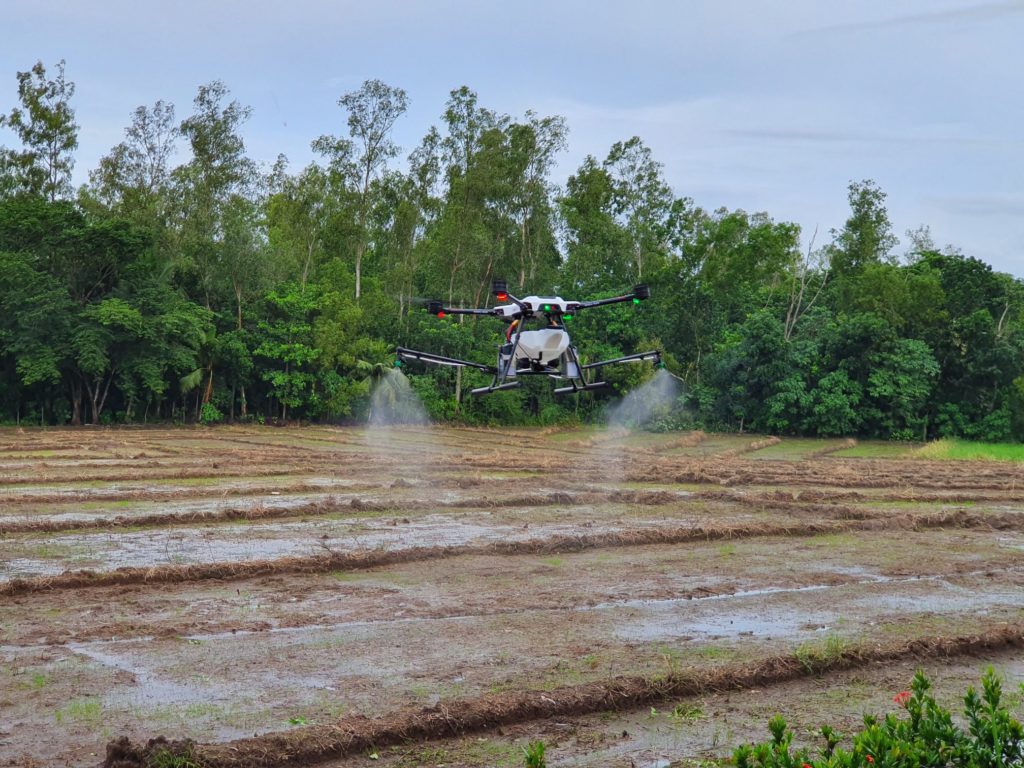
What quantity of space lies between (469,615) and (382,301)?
38589 mm

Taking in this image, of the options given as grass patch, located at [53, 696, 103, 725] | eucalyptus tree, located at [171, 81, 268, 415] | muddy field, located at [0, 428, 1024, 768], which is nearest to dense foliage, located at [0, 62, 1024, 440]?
eucalyptus tree, located at [171, 81, 268, 415]

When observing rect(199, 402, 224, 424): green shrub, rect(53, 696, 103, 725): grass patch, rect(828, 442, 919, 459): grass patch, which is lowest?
rect(53, 696, 103, 725): grass patch

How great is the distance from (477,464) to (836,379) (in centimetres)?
2185

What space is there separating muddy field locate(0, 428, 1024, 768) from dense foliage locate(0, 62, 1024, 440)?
1821cm

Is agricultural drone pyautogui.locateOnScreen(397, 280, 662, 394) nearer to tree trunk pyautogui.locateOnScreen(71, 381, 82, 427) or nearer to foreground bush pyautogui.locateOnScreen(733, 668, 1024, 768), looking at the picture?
foreground bush pyautogui.locateOnScreen(733, 668, 1024, 768)

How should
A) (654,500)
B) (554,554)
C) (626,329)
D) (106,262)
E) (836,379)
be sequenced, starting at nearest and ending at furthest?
(554,554) < (654,500) < (106,262) < (836,379) < (626,329)

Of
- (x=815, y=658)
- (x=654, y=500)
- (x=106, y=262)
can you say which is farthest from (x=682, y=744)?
(x=106, y=262)

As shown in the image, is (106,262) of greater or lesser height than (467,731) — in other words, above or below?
above

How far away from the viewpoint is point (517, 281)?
52375 mm

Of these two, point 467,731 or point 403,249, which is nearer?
point 467,731

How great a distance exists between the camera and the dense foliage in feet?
136

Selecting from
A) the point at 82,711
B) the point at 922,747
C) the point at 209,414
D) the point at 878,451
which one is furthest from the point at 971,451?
the point at 922,747

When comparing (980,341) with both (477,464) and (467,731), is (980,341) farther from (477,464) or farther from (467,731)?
(467,731)

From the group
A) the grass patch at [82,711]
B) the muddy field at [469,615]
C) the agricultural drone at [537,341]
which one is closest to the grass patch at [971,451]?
the muddy field at [469,615]
